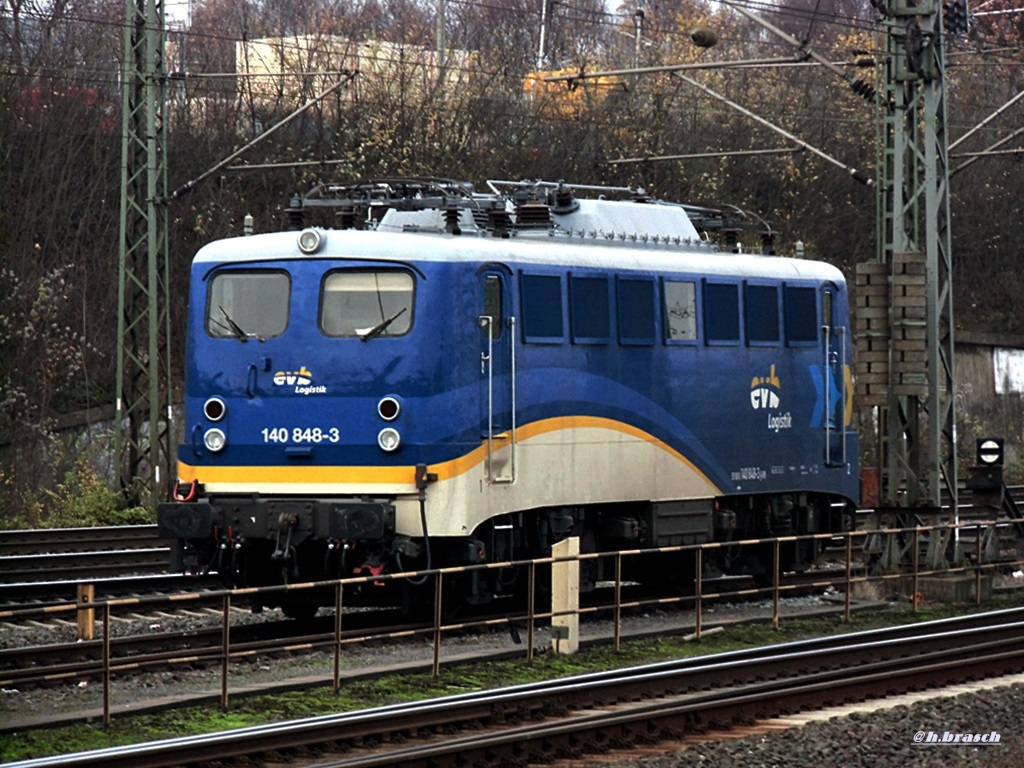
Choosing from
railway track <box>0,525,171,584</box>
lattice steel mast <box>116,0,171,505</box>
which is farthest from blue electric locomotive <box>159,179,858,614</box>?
lattice steel mast <box>116,0,171,505</box>

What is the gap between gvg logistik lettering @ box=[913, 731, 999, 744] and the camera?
11852 mm

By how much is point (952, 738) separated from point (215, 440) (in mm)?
7231

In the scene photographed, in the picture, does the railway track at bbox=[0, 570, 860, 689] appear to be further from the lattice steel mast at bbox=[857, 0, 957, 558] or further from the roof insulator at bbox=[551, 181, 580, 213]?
the roof insulator at bbox=[551, 181, 580, 213]

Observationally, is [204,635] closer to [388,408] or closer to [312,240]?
[388,408]

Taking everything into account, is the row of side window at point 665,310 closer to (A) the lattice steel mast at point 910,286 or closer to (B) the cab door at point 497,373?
(B) the cab door at point 497,373

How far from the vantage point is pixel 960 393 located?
42781 mm

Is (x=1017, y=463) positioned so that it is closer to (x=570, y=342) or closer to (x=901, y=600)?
(x=901, y=600)

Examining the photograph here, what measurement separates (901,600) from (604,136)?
25.4m

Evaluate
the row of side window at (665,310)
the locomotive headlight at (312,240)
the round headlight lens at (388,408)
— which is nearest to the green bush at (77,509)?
the row of side window at (665,310)

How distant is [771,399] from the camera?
19.8 m

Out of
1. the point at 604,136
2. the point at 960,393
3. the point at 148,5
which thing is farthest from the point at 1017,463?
the point at 148,5

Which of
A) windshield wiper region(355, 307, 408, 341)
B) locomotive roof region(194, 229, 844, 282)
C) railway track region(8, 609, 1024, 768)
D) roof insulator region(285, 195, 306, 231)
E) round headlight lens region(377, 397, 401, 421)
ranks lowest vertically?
railway track region(8, 609, 1024, 768)

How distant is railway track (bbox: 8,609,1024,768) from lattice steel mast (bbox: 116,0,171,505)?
13541 mm

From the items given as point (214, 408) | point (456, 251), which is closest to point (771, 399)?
point (456, 251)
